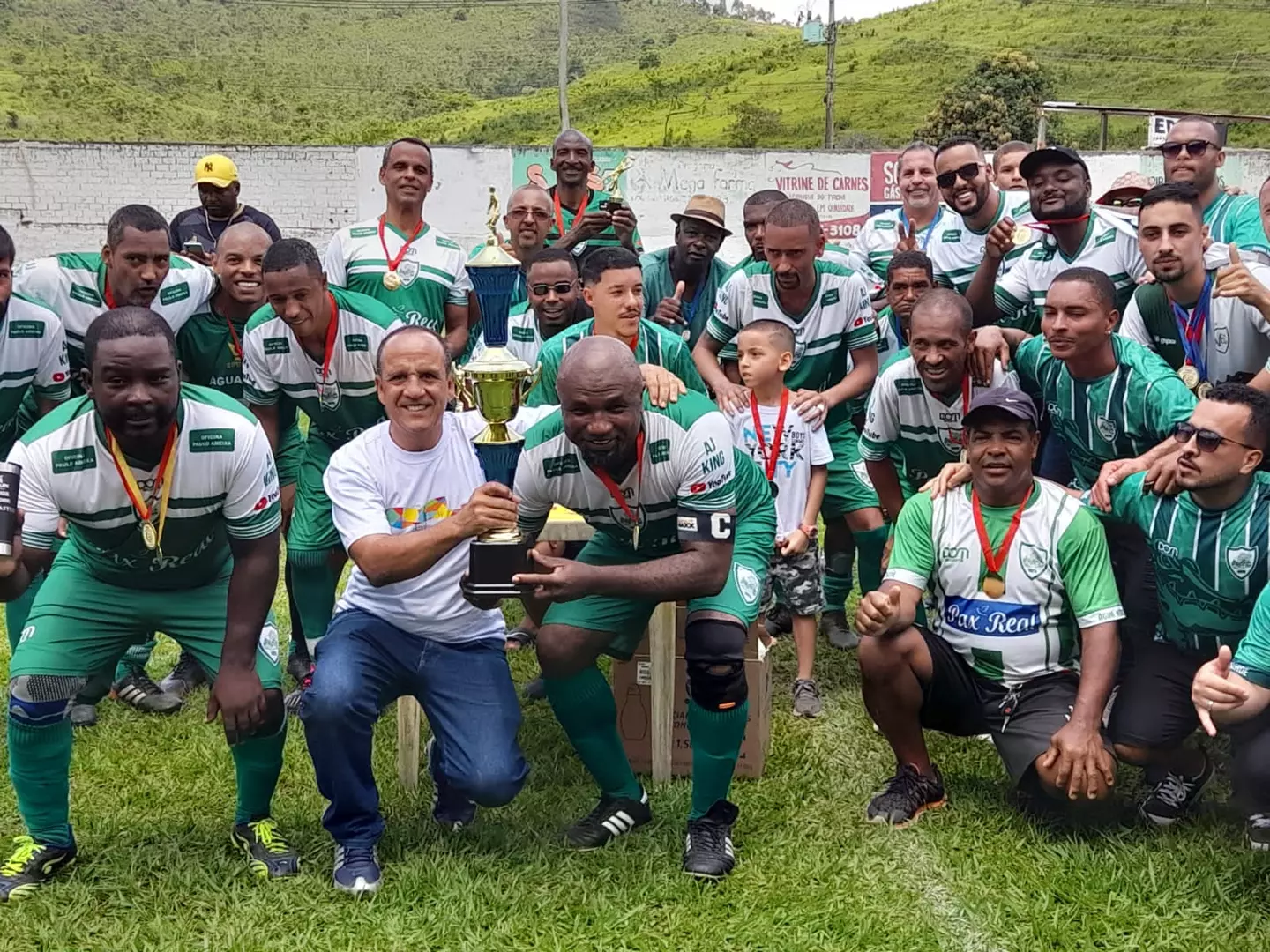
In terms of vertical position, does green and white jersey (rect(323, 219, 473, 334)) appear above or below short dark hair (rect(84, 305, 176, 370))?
above

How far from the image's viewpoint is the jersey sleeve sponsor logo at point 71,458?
421cm

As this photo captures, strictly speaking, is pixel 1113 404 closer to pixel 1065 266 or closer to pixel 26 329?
pixel 1065 266

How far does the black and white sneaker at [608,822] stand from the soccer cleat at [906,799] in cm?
91

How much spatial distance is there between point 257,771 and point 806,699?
105 inches

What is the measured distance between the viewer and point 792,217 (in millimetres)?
6152

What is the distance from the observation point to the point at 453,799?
15.9 feet

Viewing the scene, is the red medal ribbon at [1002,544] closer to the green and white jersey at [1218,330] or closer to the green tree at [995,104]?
the green and white jersey at [1218,330]

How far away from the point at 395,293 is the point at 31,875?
11.3ft

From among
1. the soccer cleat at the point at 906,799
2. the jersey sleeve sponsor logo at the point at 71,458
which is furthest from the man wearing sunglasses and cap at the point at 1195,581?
the jersey sleeve sponsor logo at the point at 71,458

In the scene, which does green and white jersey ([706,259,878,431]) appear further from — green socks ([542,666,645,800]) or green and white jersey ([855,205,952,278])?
green socks ([542,666,645,800])

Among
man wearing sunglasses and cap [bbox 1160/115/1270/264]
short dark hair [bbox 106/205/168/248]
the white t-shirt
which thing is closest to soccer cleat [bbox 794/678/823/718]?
the white t-shirt

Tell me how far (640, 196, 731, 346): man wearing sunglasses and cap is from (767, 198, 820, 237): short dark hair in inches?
33.2

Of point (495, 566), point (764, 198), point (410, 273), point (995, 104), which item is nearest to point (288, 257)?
point (410, 273)

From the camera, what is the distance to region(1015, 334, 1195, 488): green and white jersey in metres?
4.91
